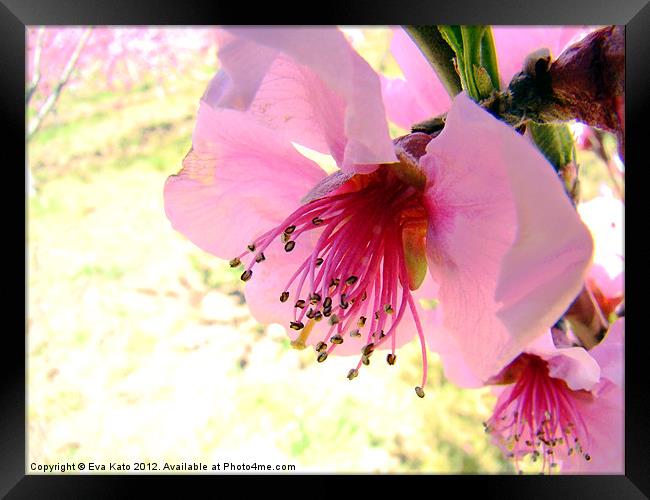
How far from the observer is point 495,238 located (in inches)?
10.4

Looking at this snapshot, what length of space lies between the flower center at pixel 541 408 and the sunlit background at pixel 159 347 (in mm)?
1203

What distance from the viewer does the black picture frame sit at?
0.36 m

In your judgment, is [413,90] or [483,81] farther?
[413,90]

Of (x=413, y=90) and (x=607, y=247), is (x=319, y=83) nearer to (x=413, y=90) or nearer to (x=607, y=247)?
(x=413, y=90)

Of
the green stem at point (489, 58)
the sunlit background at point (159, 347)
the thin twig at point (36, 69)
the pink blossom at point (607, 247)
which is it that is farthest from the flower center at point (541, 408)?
the sunlit background at point (159, 347)

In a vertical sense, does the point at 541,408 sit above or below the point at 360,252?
below

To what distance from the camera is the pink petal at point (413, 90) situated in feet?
1.26

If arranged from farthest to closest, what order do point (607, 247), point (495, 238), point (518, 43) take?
point (607, 247) → point (518, 43) → point (495, 238)

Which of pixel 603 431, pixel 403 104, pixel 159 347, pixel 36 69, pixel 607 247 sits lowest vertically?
pixel 159 347

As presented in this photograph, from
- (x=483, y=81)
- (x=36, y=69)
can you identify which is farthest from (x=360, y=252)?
(x=36, y=69)

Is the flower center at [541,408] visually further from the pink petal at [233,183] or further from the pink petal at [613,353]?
the pink petal at [233,183]

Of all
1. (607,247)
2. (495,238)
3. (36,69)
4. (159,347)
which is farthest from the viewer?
(159,347)

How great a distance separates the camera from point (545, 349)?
1.26 feet
